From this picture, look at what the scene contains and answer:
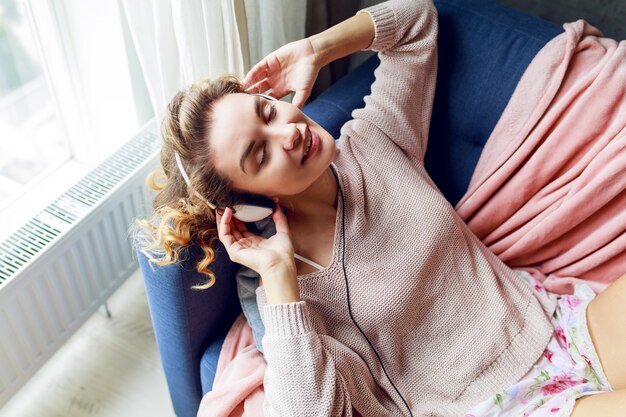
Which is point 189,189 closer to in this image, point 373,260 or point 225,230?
point 225,230

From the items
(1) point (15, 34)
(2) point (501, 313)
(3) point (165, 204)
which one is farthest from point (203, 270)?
(1) point (15, 34)

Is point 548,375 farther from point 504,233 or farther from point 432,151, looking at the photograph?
point 432,151

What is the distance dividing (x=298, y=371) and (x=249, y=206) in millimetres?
320

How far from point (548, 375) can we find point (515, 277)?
0.25m

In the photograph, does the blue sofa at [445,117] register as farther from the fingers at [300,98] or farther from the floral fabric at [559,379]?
the floral fabric at [559,379]

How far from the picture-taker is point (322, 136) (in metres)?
1.20

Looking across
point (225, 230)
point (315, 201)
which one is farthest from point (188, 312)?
point (315, 201)

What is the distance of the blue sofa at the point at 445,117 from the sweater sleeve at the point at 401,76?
4.3 inches

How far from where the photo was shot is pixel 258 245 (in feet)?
4.00

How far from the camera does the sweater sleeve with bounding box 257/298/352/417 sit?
1.11 metres

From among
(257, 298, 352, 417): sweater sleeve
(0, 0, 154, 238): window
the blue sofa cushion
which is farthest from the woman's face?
(0, 0, 154, 238): window

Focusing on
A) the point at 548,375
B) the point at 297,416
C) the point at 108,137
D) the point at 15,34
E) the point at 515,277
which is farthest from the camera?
the point at 108,137

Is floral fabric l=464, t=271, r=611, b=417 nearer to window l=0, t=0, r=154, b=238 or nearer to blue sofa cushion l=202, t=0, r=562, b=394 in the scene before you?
blue sofa cushion l=202, t=0, r=562, b=394

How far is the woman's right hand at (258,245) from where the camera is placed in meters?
1.18
